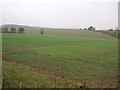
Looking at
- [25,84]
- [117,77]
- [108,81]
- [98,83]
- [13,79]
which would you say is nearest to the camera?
[25,84]

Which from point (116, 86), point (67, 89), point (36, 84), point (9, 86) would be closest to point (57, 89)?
point (67, 89)

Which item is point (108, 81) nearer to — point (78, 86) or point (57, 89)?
point (78, 86)

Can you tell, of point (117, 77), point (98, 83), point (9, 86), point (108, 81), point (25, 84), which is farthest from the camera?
point (117, 77)

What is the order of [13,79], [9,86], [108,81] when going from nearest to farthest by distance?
1. [9,86]
2. [13,79]
3. [108,81]

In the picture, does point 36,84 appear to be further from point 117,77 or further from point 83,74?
Result: point 117,77

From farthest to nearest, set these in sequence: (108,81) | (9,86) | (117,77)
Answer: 1. (117,77)
2. (108,81)
3. (9,86)

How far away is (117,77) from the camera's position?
9.84 metres

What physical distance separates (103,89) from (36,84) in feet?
11.1

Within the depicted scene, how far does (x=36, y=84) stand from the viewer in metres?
7.23

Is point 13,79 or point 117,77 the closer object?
point 13,79

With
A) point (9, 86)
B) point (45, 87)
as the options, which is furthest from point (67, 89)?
point (9, 86)

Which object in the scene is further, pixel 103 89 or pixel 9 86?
pixel 103 89

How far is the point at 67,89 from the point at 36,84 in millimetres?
1562

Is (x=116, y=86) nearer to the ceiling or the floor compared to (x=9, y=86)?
nearer to the floor
